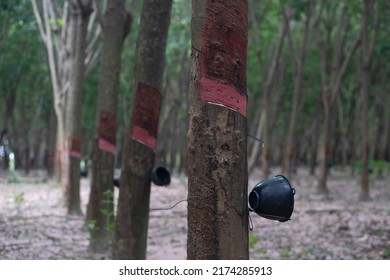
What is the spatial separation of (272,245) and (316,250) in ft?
2.50

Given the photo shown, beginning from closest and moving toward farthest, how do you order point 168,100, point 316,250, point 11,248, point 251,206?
1. point 251,206
2. point 11,248
3. point 316,250
4. point 168,100

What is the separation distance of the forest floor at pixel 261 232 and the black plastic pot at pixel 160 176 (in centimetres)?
117

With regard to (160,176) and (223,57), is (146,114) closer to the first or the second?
(160,176)

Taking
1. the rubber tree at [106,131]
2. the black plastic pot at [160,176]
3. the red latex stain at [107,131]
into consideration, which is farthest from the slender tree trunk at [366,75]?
the black plastic pot at [160,176]

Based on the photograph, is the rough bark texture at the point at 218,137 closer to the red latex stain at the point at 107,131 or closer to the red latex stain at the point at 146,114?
the red latex stain at the point at 146,114

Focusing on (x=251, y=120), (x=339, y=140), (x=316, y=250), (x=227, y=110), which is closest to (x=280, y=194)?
(x=227, y=110)

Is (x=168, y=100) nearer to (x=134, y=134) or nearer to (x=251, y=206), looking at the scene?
(x=134, y=134)

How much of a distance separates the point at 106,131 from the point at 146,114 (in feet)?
7.83

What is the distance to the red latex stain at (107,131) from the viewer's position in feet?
23.5

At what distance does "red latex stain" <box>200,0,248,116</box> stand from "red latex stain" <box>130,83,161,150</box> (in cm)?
216

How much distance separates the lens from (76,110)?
1020cm

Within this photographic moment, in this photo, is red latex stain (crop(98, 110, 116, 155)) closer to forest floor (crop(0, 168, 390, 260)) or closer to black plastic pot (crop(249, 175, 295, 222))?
forest floor (crop(0, 168, 390, 260))

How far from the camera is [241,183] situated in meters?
2.84

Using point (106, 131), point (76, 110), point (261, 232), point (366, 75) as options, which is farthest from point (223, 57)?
point (366, 75)
